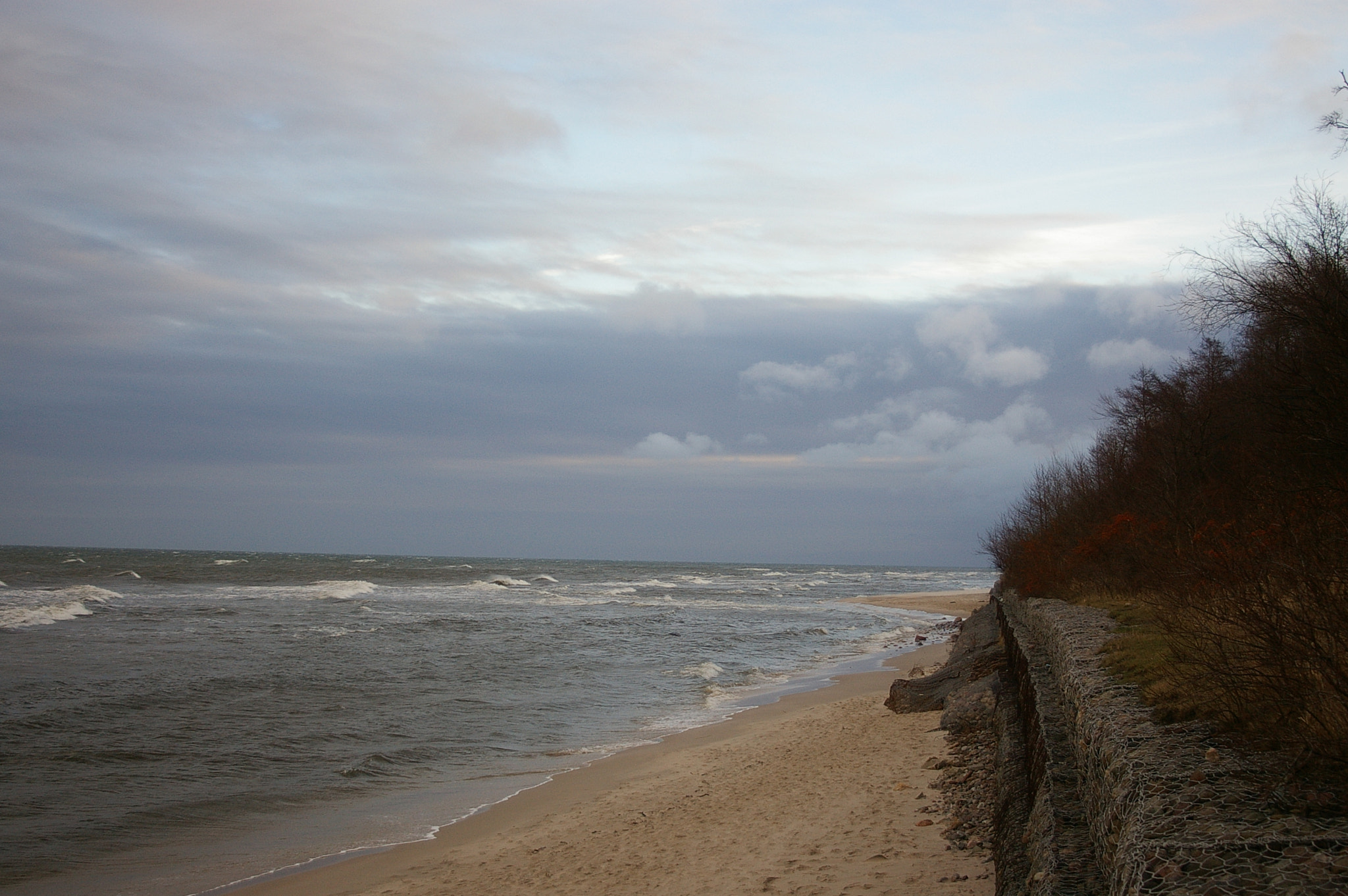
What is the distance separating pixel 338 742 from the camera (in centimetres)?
1463

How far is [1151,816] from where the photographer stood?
378 centimetres

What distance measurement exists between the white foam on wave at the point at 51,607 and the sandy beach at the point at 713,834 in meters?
28.5

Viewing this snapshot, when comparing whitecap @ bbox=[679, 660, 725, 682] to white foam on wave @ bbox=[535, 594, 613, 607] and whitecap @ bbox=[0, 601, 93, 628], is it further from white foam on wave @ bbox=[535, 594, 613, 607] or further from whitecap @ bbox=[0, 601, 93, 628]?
white foam on wave @ bbox=[535, 594, 613, 607]

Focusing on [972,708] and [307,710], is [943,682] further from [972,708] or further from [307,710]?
[307,710]

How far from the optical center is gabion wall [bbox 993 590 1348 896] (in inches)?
123

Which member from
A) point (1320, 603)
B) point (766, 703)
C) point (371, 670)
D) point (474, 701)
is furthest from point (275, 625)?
point (1320, 603)

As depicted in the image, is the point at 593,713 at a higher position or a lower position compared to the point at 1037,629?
lower

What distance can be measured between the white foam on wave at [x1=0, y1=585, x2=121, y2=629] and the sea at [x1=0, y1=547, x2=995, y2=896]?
10.1 inches

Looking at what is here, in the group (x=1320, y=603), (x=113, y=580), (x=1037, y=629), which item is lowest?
(x=113, y=580)

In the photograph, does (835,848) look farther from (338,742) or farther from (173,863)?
(338,742)

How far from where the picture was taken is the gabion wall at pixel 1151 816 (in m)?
3.13

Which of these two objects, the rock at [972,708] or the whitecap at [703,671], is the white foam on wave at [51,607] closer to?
the whitecap at [703,671]

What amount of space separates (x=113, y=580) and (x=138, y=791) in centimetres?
5650

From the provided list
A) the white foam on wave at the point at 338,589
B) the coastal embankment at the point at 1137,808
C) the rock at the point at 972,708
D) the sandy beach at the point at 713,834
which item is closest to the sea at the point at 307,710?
the sandy beach at the point at 713,834
